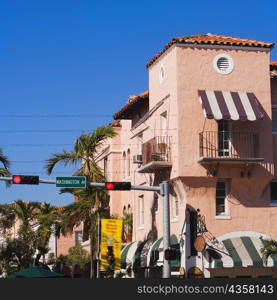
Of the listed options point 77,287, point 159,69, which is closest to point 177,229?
point 159,69

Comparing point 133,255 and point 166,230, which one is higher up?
point 166,230

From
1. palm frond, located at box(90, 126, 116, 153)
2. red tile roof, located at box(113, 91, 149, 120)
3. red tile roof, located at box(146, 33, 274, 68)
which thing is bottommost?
palm frond, located at box(90, 126, 116, 153)

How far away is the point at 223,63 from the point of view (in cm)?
3741

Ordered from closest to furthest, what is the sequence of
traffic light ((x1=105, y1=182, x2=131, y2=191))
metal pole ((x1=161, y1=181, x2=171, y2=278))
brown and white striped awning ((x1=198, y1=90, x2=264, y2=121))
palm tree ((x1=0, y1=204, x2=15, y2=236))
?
traffic light ((x1=105, y1=182, x2=131, y2=191)), metal pole ((x1=161, y1=181, x2=171, y2=278)), brown and white striped awning ((x1=198, y1=90, x2=264, y2=121)), palm tree ((x1=0, y1=204, x2=15, y2=236))

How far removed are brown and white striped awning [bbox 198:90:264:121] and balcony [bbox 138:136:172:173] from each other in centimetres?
296

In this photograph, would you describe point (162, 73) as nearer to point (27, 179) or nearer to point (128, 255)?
point (128, 255)

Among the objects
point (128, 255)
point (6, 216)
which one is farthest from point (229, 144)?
point (6, 216)

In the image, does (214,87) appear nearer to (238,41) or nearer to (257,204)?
(238,41)

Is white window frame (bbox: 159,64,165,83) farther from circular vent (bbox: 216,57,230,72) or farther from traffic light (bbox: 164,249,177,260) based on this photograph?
traffic light (bbox: 164,249,177,260)

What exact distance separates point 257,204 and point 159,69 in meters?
8.28

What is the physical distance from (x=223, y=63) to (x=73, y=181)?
416 inches

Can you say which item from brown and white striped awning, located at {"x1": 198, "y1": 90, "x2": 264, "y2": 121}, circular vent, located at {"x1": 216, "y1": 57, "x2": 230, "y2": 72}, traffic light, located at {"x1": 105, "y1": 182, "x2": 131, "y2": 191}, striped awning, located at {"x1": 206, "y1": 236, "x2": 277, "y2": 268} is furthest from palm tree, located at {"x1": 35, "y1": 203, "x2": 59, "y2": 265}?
traffic light, located at {"x1": 105, "y1": 182, "x2": 131, "y2": 191}

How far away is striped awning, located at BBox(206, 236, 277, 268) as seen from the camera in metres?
34.8

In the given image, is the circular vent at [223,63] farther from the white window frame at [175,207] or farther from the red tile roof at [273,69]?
the white window frame at [175,207]
